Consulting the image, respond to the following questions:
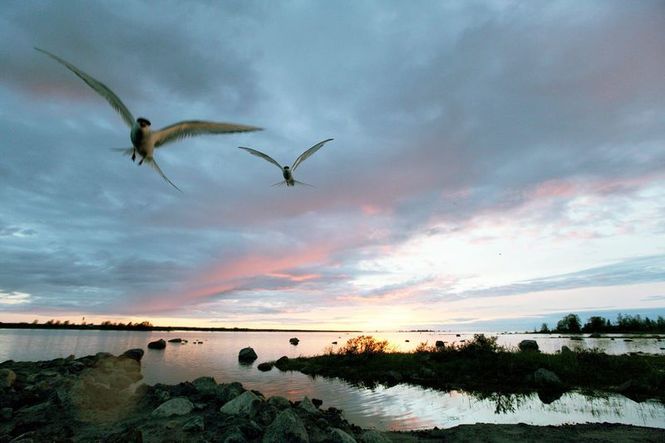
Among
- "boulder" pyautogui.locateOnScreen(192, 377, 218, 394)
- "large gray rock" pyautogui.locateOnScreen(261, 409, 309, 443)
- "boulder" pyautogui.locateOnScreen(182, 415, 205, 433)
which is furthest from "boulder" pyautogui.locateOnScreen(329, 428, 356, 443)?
"boulder" pyautogui.locateOnScreen(192, 377, 218, 394)

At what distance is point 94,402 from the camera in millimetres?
10719

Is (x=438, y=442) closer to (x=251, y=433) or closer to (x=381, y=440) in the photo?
(x=381, y=440)

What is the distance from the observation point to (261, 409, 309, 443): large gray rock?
8227 mm

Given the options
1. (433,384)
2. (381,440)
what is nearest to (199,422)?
(381,440)

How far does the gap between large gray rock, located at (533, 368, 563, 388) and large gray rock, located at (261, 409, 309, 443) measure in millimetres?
19405

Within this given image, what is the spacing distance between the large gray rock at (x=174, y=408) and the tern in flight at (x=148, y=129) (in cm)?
690

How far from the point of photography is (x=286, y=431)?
8.36 meters

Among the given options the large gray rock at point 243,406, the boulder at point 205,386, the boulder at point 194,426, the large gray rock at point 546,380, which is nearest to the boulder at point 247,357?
the boulder at point 205,386

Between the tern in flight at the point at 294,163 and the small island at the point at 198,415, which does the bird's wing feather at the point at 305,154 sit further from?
the small island at the point at 198,415

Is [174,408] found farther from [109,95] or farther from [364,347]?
[364,347]

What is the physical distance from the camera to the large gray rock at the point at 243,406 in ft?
32.5

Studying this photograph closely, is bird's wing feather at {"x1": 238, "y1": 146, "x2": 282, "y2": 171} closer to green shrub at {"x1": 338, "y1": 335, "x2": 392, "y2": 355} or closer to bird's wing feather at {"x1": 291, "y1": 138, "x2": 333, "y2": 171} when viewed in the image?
bird's wing feather at {"x1": 291, "y1": 138, "x2": 333, "y2": 171}

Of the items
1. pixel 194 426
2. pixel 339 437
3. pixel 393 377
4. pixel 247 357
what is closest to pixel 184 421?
pixel 194 426

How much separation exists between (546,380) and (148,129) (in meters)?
25.1
